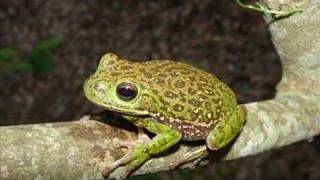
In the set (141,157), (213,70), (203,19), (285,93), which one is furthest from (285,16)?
(203,19)

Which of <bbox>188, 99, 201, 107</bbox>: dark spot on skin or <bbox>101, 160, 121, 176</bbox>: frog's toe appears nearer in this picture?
<bbox>101, 160, 121, 176</bbox>: frog's toe

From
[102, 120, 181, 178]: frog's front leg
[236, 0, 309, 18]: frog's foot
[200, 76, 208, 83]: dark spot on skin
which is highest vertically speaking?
[236, 0, 309, 18]: frog's foot


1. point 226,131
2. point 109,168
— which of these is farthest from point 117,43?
point 109,168

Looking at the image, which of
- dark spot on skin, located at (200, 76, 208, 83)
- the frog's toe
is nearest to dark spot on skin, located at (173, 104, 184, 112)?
dark spot on skin, located at (200, 76, 208, 83)

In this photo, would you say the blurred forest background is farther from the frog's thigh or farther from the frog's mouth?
the frog's mouth

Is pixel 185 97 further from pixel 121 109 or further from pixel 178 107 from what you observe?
pixel 121 109

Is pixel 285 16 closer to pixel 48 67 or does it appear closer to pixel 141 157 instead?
pixel 141 157

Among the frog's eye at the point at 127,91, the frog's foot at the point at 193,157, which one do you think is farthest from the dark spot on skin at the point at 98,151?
the frog's eye at the point at 127,91

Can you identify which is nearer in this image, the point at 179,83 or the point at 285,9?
the point at 179,83
